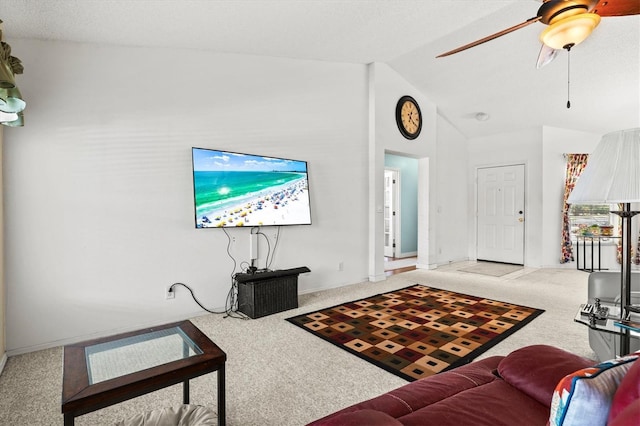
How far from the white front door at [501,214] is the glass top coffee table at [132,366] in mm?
6441

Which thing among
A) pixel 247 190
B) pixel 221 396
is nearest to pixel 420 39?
pixel 247 190

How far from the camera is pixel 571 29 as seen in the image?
7.85 ft

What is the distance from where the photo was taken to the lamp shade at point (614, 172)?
1.30 metres

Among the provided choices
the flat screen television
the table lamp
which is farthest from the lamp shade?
the flat screen television

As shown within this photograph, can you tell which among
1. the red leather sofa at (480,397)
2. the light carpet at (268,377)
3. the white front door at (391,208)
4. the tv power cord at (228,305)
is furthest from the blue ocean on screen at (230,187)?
the white front door at (391,208)

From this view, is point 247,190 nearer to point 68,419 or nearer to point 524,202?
point 68,419

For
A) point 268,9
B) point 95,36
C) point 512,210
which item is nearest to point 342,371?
point 268,9

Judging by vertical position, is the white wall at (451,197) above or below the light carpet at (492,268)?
above

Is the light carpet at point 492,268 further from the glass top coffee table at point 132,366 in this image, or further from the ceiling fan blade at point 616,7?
the glass top coffee table at point 132,366

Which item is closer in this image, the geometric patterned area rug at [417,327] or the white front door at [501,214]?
the geometric patterned area rug at [417,327]

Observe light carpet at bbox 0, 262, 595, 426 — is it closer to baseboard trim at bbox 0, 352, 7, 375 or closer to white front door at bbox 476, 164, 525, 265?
baseboard trim at bbox 0, 352, 7, 375

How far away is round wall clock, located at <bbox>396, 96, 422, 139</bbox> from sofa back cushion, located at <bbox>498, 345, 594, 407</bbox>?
14.8 ft

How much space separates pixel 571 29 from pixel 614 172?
64.9 inches

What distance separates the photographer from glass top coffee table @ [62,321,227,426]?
124 centimetres
